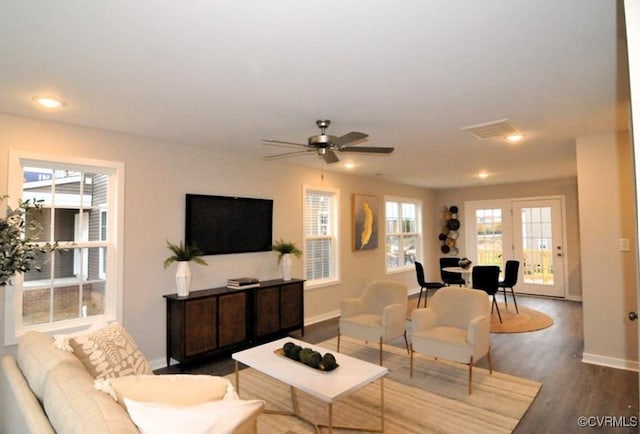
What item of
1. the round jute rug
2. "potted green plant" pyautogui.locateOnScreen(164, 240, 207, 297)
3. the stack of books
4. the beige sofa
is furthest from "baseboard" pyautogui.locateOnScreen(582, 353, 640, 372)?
"potted green plant" pyautogui.locateOnScreen(164, 240, 207, 297)

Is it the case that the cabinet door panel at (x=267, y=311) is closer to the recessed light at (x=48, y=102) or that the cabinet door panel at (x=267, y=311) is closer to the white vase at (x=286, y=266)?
the white vase at (x=286, y=266)

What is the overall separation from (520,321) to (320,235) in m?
3.29

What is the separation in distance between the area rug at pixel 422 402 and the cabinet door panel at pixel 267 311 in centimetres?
75

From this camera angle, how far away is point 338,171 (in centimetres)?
605

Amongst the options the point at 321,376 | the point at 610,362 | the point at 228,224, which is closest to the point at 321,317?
the point at 228,224

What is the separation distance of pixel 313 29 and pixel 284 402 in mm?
2766

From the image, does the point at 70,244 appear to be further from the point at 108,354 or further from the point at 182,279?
the point at 108,354

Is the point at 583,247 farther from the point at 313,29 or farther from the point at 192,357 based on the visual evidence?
the point at 192,357

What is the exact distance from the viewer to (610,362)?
3.67 m

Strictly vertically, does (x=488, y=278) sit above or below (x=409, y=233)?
below

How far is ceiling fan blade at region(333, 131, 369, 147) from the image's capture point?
106 inches

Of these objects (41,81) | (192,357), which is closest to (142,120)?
(41,81)

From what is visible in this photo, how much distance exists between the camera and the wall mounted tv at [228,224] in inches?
164

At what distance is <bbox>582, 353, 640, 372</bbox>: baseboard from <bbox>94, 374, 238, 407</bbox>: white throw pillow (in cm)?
393
